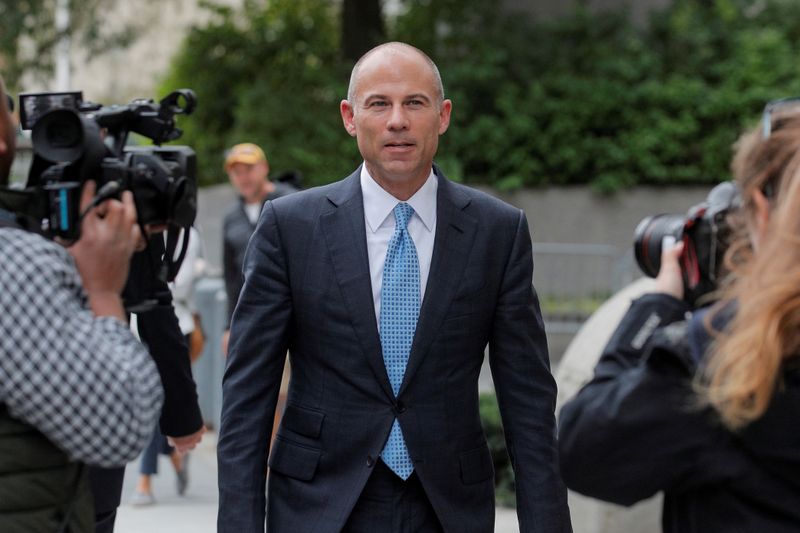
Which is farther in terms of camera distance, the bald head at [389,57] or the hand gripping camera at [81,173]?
the bald head at [389,57]

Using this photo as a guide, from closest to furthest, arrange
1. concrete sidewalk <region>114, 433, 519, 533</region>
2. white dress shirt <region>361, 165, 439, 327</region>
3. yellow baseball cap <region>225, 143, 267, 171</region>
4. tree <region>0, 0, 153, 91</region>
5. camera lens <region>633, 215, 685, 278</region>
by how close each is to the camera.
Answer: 1. camera lens <region>633, 215, 685, 278</region>
2. white dress shirt <region>361, 165, 439, 327</region>
3. concrete sidewalk <region>114, 433, 519, 533</region>
4. yellow baseball cap <region>225, 143, 267, 171</region>
5. tree <region>0, 0, 153, 91</region>

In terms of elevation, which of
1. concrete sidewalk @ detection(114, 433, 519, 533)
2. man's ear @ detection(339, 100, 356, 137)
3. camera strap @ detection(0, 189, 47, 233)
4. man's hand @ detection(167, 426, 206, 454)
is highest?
man's ear @ detection(339, 100, 356, 137)

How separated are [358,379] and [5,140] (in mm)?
1333

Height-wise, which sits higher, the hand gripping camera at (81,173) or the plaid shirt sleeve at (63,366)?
the hand gripping camera at (81,173)

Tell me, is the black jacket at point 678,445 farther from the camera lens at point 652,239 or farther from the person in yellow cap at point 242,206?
the person in yellow cap at point 242,206

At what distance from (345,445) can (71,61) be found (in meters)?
17.2

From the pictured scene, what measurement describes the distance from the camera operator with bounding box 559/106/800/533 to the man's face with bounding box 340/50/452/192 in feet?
4.98

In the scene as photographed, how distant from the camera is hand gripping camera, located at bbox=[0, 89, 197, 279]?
9.68ft

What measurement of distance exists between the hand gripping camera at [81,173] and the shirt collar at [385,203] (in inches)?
30.6

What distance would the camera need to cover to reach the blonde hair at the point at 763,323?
7.98ft

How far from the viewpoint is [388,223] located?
4.18 m

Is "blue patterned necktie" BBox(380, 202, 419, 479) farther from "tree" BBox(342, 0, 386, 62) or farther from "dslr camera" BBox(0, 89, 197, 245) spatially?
"tree" BBox(342, 0, 386, 62)

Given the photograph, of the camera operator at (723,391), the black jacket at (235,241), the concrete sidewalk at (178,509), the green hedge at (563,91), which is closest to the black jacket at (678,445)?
the camera operator at (723,391)

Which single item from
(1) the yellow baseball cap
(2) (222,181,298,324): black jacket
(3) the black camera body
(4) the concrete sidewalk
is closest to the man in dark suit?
(3) the black camera body
